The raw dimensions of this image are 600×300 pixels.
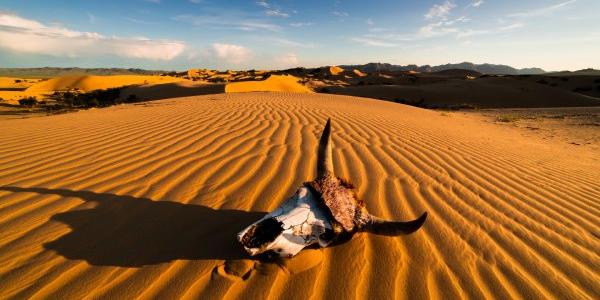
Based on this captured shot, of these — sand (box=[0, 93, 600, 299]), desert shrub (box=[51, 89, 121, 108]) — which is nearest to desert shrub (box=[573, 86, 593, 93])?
sand (box=[0, 93, 600, 299])

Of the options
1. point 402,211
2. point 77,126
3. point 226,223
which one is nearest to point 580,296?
point 402,211

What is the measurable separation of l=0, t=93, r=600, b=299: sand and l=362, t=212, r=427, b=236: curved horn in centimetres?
19

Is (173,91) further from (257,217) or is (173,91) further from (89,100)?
(257,217)

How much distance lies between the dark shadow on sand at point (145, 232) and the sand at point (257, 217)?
0.4 inches

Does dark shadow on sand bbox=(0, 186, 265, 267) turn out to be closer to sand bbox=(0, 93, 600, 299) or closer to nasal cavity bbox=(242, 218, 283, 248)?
sand bbox=(0, 93, 600, 299)

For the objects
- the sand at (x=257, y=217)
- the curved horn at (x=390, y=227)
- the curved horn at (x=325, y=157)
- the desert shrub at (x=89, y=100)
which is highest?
the curved horn at (x=325, y=157)

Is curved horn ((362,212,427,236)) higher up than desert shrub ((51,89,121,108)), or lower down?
higher up

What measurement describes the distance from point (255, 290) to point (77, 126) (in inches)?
228

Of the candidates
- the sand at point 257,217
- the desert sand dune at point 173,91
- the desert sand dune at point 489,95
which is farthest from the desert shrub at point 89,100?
the desert sand dune at point 489,95

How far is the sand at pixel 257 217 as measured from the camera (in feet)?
5.73

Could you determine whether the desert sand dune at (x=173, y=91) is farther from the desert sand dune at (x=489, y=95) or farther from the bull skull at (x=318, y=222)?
the bull skull at (x=318, y=222)

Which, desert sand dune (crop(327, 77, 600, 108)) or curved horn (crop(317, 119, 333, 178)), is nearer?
curved horn (crop(317, 119, 333, 178))

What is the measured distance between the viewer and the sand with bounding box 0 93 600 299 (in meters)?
1.75

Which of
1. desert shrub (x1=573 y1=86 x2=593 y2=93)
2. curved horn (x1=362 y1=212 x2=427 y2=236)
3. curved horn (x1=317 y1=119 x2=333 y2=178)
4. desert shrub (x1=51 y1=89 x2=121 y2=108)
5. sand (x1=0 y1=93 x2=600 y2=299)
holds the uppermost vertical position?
desert shrub (x1=573 y1=86 x2=593 y2=93)
